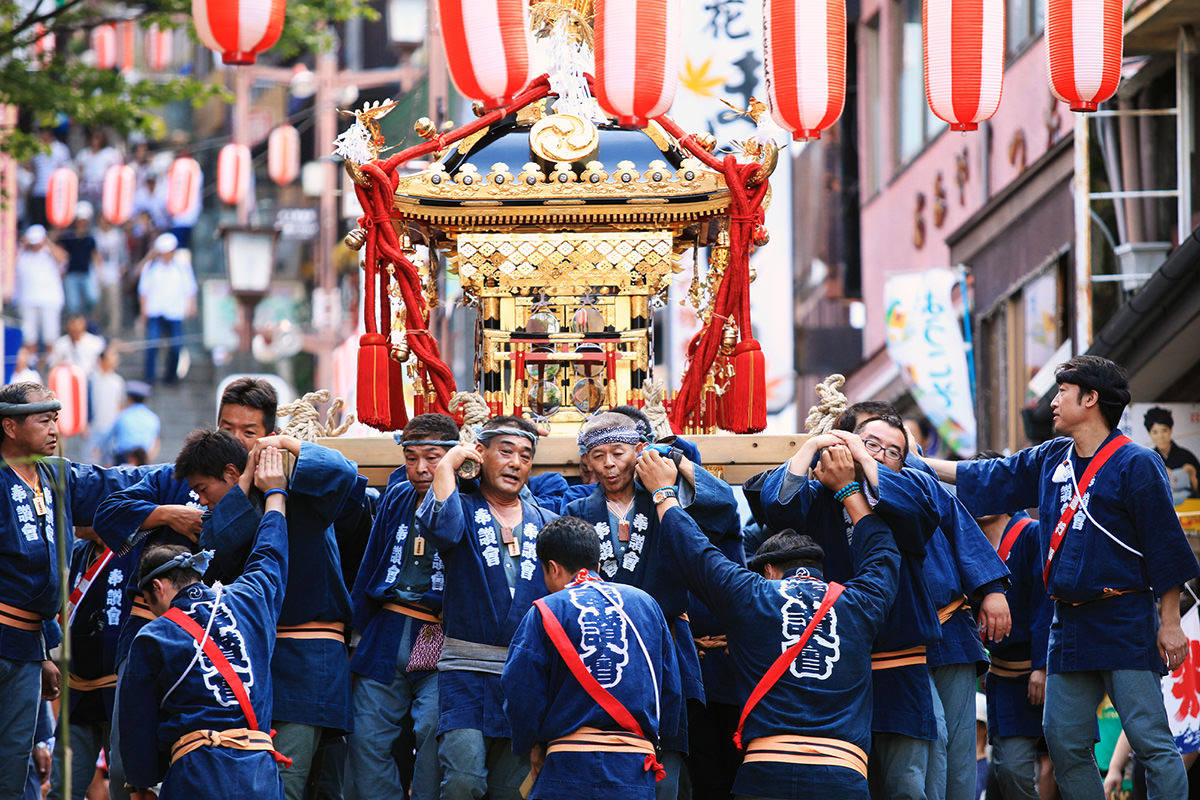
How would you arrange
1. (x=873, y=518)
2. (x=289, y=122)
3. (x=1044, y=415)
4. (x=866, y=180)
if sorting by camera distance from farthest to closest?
(x=289, y=122) < (x=866, y=180) < (x=1044, y=415) < (x=873, y=518)

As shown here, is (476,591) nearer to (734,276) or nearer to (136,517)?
(136,517)

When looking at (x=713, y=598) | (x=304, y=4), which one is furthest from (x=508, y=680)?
(x=304, y=4)

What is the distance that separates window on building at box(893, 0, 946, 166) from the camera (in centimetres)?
1881

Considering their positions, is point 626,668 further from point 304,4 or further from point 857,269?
point 857,269

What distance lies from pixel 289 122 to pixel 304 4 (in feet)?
48.5

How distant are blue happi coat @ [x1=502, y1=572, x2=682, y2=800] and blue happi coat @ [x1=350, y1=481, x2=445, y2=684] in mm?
1002

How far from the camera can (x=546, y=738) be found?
18.0ft

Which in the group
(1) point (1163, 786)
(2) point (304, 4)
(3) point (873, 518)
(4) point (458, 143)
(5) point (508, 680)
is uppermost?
(2) point (304, 4)

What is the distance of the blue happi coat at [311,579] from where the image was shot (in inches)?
243

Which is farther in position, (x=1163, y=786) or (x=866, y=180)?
(x=866, y=180)

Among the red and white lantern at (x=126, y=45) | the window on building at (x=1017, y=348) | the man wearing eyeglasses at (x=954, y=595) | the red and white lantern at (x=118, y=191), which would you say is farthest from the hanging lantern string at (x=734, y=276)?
the red and white lantern at (x=126, y=45)

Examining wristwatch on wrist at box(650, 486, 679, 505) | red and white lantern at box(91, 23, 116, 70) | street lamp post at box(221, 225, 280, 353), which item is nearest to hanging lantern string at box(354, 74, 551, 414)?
wristwatch on wrist at box(650, 486, 679, 505)

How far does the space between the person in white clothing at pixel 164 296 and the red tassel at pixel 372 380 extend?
14252 millimetres

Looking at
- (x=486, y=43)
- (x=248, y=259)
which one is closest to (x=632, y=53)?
(x=486, y=43)
